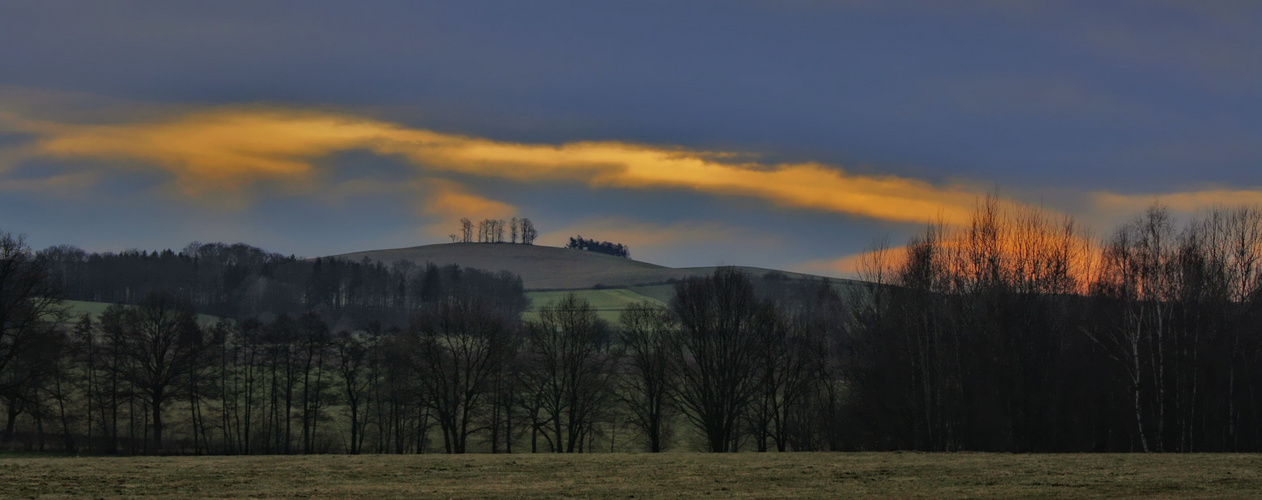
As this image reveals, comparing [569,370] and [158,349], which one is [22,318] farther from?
[569,370]

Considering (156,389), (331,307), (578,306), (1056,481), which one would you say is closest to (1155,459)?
(1056,481)

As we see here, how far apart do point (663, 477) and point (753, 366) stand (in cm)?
3764

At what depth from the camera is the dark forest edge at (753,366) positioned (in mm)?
56219

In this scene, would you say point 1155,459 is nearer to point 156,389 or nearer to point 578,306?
point 578,306

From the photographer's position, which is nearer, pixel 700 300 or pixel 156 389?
pixel 700 300

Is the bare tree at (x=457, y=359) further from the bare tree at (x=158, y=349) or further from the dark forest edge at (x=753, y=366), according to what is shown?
the bare tree at (x=158, y=349)

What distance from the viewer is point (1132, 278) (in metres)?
62.4

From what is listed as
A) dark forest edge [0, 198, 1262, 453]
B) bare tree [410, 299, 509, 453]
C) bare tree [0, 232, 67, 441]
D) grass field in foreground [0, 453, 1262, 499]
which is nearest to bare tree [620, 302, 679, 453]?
dark forest edge [0, 198, 1262, 453]

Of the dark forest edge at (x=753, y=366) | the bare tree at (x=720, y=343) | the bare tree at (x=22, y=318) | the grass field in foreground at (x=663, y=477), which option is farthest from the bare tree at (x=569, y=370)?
the grass field in foreground at (x=663, y=477)

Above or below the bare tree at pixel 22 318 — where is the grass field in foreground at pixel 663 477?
below

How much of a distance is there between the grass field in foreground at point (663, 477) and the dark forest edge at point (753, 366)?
2456 cm

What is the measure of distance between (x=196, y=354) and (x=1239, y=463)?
2614 inches

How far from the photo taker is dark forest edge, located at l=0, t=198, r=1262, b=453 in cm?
5622

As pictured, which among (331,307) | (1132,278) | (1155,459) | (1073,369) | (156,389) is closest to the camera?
(1155,459)
